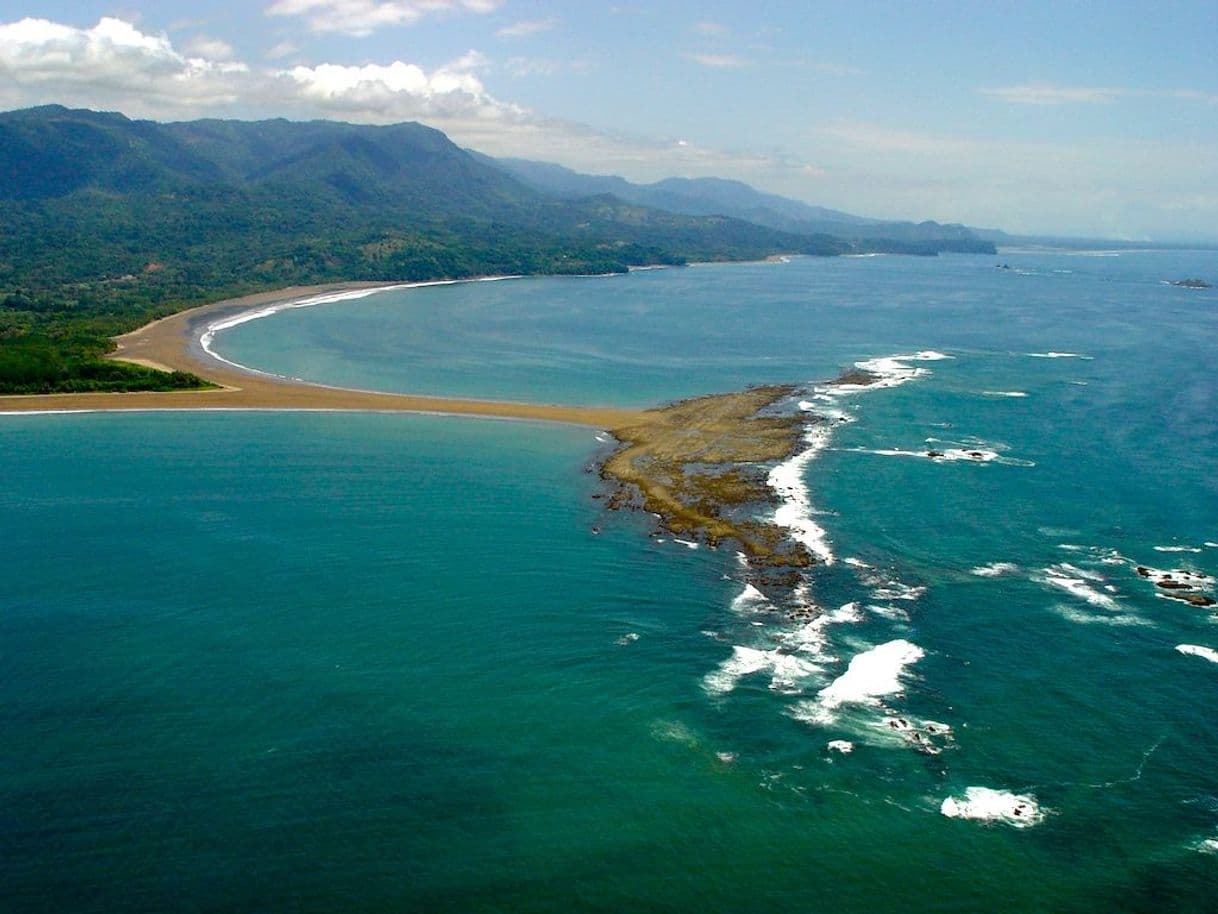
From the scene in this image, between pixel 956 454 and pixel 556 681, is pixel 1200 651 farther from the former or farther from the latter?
pixel 956 454

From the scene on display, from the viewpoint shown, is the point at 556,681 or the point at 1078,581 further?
the point at 1078,581

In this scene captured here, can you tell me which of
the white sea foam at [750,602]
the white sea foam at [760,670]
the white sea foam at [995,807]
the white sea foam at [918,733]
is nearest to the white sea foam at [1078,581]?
the white sea foam at [750,602]

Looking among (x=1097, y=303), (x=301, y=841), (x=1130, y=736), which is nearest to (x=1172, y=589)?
(x=1130, y=736)

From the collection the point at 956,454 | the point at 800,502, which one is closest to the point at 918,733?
the point at 800,502

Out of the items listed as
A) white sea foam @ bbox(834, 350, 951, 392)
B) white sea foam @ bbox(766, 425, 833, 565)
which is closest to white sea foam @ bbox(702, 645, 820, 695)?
white sea foam @ bbox(766, 425, 833, 565)

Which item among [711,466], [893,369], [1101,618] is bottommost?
[1101,618]

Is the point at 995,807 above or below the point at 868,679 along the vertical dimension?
below

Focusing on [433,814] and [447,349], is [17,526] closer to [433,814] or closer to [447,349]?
[433,814]
